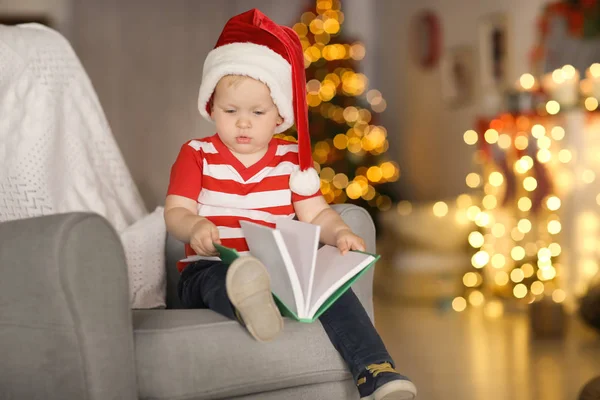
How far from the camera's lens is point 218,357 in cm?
147

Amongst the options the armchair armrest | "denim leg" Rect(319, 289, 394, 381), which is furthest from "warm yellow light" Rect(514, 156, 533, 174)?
the armchair armrest

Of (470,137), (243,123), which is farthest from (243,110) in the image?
(470,137)

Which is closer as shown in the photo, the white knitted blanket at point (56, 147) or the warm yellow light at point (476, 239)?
the white knitted blanket at point (56, 147)

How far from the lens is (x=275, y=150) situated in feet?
6.15

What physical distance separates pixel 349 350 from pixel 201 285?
0.34 metres

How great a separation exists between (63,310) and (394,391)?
617 millimetres

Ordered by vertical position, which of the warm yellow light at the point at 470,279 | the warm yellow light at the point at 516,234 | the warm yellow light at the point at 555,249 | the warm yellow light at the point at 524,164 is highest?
the warm yellow light at the point at 524,164

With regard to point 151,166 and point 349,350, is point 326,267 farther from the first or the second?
point 151,166

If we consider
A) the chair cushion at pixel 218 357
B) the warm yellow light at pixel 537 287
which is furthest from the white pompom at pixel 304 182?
the warm yellow light at pixel 537 287

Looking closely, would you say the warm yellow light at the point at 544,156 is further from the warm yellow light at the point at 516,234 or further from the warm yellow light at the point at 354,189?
the warm yellow light at the point at 354,189

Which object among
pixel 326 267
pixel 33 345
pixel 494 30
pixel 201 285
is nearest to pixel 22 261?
pixel 33 345

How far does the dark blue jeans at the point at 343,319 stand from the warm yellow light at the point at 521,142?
262 cm

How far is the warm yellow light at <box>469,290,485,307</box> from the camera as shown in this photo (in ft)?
13.7

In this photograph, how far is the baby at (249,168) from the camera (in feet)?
5.43
